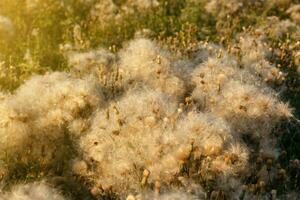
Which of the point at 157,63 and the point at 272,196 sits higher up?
the point at 157,63

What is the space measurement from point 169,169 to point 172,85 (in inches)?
84.0

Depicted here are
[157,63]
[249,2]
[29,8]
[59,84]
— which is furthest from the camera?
[249,2]

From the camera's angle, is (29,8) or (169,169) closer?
(169,169)

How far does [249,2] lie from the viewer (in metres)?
14.1

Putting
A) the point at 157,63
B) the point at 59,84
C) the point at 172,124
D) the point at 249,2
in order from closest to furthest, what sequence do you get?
the point at 172,124
the point at 59,84
the point at 157,63
the point at 249,2

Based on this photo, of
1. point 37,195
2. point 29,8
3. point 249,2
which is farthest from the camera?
point 249,2

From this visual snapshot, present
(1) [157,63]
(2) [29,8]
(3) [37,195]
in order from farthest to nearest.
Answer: (2) [29,8], (1) [157,63], (3) [37,195]

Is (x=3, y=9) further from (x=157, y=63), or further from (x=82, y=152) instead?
(x=82, y=152)

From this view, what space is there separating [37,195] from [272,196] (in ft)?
8.55

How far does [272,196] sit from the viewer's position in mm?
6746

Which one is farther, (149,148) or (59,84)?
(59,84)

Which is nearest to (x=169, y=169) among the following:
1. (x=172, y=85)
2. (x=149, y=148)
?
(x=149, y=148)

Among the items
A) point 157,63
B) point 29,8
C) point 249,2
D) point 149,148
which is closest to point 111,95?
point 157,63

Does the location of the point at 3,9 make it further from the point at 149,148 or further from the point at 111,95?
the point at 149,148
